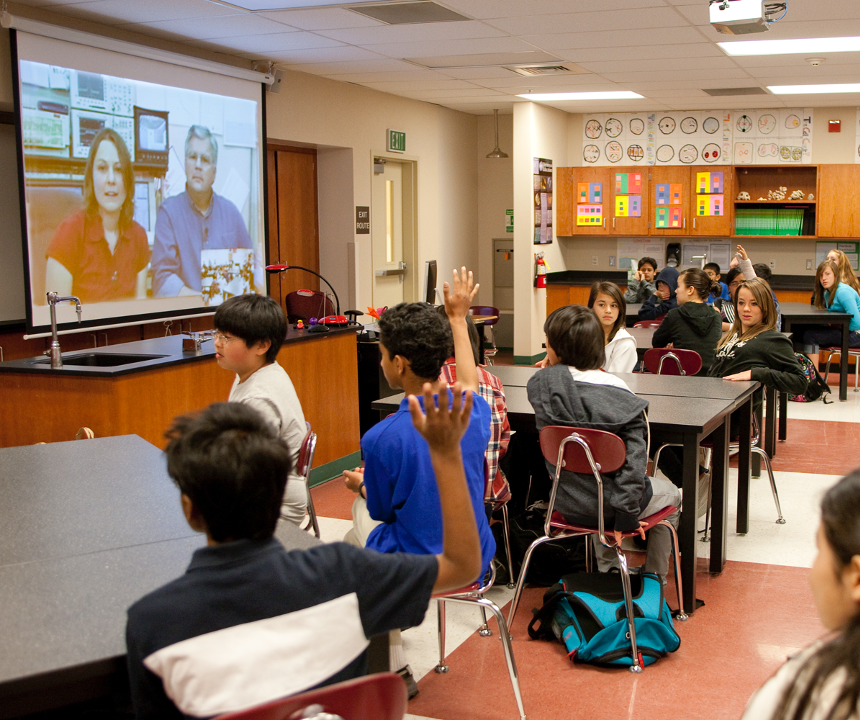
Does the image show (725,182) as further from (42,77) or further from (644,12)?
(42,77)

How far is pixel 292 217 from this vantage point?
788 cm

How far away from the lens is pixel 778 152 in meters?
9.80

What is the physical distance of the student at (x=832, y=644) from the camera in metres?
1.06

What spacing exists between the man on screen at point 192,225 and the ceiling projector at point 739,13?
3.49 metres

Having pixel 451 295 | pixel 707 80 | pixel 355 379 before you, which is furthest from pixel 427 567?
pixel 707 80

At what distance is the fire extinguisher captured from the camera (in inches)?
388

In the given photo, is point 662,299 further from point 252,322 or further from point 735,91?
point 252,322


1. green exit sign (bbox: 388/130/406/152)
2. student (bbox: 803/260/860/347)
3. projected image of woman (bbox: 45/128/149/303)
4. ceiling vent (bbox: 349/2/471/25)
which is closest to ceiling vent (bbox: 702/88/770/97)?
student (bbox: 803/260/860/347)

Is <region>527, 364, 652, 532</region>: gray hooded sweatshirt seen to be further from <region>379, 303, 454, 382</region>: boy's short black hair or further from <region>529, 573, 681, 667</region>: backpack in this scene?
<region>379, 303, 454, 382</region>: boy's short black hair

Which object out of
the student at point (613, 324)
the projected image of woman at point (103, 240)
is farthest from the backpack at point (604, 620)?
the projected image of woman at point (103, 240)

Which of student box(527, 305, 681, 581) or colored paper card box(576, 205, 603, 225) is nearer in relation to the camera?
student box(527, 305, 681, 581)

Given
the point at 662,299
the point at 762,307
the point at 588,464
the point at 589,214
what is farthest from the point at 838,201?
the point at 588,464

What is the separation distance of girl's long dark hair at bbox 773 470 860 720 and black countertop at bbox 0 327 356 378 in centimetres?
323

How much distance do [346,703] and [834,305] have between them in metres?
7.64
